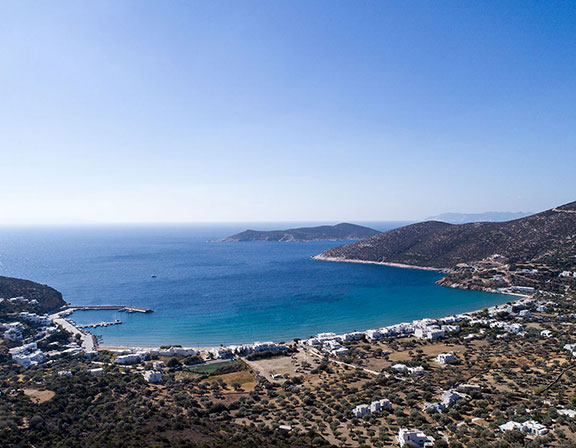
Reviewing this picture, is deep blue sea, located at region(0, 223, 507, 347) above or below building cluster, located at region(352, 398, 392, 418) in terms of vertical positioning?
below

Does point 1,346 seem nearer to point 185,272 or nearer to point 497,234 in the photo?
point 185,272

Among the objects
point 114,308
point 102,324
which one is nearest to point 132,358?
point 102,324

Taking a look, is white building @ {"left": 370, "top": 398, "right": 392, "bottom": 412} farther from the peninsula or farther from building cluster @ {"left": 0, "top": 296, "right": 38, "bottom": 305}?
the peninsula

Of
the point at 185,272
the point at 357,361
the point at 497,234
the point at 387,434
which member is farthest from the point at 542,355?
the point at 185,272

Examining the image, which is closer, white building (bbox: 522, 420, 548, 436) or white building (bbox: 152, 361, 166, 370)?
white building (bbox: 522, 420, 548, 436)

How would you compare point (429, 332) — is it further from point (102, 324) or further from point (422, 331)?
point (102, 324)

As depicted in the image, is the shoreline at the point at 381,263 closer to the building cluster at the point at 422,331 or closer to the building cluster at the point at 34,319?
the building cluster at the point at 422,331

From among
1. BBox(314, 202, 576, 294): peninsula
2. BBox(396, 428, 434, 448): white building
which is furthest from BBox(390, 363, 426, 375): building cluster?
BBox(314, 202, 576, 294): peninsula
